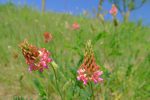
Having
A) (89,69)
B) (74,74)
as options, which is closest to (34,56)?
(89,69)

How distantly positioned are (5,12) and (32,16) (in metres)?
0.90

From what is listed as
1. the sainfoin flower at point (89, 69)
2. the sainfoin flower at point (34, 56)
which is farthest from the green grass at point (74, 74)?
the sainfoin flower at point (89, 69)

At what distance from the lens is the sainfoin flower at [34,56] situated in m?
1.83

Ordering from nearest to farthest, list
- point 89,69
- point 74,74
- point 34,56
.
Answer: point 89,69 → point 34,56 → point 74,74

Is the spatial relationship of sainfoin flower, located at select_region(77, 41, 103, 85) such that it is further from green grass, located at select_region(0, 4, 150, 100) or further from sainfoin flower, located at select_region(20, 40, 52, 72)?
green grass, located at select_region(0, 4, 150, 100)

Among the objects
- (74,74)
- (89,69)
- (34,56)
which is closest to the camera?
(89,69)

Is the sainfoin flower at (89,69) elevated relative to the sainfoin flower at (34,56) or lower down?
lower down

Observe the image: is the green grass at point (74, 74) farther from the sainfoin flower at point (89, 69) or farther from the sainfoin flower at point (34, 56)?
the sainfoin flower at point (89, 69)

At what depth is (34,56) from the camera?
1868mm

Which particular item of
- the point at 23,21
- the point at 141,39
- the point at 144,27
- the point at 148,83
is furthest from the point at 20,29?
the point at 148,83

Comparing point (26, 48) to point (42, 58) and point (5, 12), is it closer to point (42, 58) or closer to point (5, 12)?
point (42, 58)

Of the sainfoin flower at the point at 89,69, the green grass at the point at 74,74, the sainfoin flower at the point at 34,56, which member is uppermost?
the green grass at the point at 74,74

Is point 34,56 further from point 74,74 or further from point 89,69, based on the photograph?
point 74,74

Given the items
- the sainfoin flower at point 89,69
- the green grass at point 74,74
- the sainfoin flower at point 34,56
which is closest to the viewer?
the sainfoin flower at point 89,69
